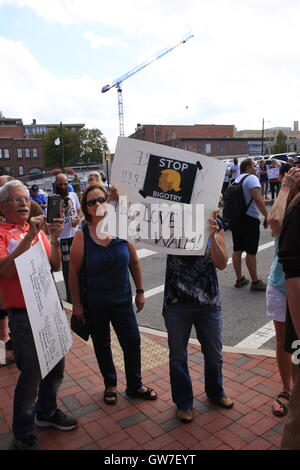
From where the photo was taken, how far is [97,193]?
10.2 feet

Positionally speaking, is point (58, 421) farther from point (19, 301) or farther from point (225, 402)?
point (225, 402)

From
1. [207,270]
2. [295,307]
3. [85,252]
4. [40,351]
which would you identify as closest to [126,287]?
[85,252]

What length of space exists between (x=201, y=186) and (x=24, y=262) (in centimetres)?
127

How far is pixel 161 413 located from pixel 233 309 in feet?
8.63

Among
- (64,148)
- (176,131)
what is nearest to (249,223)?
(64,148)

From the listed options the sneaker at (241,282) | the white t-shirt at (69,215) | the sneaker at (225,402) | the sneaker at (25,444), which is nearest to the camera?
the sneaker at (25,444)

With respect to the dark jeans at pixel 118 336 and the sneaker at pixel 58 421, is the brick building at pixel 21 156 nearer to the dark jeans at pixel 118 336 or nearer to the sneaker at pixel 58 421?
the dark jeans at pixel 118 336

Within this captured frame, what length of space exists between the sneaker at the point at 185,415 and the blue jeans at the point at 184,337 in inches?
1.1

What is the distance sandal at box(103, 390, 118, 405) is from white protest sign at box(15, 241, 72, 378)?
2.30 feet

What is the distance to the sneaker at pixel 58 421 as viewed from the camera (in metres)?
2.94

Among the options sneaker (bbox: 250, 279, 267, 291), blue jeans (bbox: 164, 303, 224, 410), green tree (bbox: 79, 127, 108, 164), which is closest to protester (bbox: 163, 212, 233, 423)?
blue jeans (bbox: 164, 303, 224, 410)

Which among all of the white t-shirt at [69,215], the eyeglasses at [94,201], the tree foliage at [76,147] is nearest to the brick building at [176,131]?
the tree foliage at [76,147]

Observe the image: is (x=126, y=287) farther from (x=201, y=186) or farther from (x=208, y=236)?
(x=201, y=186)

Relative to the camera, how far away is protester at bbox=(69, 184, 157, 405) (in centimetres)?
306
